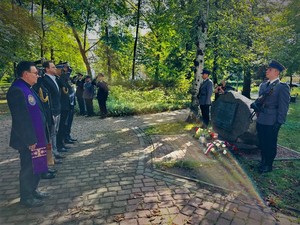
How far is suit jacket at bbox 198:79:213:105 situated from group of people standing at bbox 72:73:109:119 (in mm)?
4226

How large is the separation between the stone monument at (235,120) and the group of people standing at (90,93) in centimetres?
515

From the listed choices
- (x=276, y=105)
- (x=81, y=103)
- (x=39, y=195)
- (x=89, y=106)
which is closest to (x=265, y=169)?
(x=276, y=105)

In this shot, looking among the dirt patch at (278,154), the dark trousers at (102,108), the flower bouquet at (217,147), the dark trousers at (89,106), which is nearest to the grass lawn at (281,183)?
the dirt patch at (278,154)

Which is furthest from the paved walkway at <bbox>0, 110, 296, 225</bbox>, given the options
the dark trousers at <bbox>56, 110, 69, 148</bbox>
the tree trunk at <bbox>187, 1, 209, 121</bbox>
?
the tree trunk at <bbox>187, 1, 209, 121</bbox>

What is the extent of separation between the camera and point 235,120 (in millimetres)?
6211

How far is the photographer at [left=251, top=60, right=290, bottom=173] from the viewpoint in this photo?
472cm

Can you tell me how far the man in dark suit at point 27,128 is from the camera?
340 centimetres

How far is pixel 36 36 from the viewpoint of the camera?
47.9 ft

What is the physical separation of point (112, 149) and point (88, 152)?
61 cm

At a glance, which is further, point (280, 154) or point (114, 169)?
point (280, 154)

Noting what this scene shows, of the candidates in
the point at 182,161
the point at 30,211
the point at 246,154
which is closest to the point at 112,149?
the point at 182,161

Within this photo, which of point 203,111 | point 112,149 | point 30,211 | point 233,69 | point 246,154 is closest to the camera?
point 30,211

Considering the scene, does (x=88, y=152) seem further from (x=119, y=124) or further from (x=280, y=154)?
(x=280, y=154)

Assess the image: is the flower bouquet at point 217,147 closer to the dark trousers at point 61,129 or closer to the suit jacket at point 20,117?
the dark trousers at point 61,129
